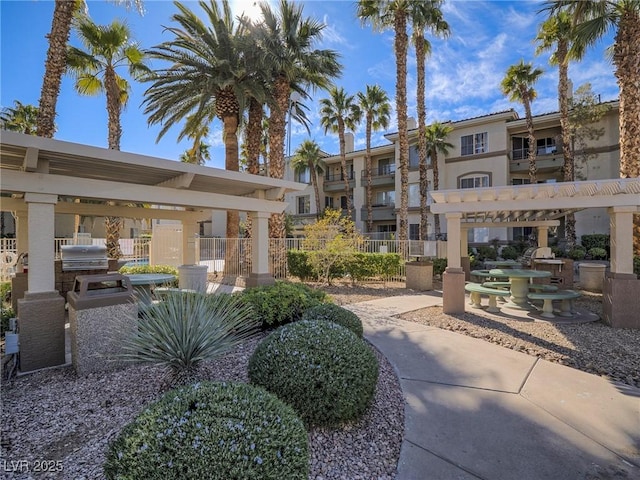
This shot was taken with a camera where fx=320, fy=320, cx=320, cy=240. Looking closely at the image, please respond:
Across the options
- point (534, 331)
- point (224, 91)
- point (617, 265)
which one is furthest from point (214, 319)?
point (224, 91)

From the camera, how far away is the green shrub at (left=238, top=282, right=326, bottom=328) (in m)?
6.02

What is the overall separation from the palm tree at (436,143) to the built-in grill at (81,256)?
21.9m

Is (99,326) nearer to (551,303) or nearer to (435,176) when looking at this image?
(551,303)

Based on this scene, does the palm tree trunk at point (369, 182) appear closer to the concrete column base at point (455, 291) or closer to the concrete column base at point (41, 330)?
the concrete column base at point (455, 291)

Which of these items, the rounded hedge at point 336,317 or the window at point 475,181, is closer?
the rounded hedge at point 336,317

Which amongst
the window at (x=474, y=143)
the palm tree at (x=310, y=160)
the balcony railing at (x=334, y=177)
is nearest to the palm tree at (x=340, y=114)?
the palm tree at (x=310, y=160)

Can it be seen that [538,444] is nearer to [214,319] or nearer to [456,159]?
[214,319]

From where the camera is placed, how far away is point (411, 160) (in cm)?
2759

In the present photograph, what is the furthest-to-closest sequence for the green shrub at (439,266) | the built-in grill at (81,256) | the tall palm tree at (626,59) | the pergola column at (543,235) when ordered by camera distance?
the green shrub at (439,266) → the pergola column at (543,235) → the tall palm tree at (626,59) → the built-in grill at (81,256)

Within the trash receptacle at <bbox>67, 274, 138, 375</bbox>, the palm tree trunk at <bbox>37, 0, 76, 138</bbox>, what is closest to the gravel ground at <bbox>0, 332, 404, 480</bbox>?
the trash receptacle at <bbox>67, 274, 138, 375</bbox>

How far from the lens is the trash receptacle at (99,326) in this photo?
14.2ft

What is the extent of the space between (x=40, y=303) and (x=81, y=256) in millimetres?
2947

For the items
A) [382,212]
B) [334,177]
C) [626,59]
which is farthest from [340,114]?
[626,59]

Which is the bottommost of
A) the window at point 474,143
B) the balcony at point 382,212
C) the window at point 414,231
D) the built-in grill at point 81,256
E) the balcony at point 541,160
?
the built-in grill at point 81,256
